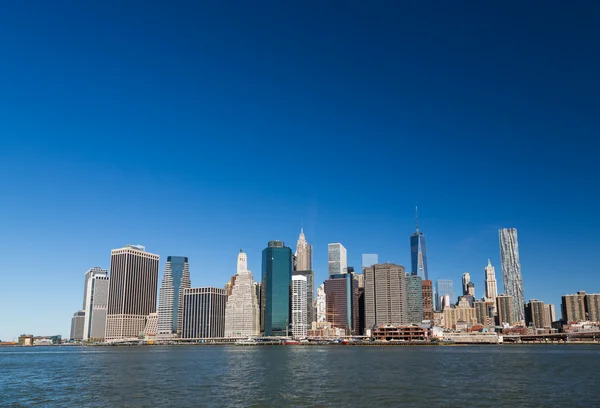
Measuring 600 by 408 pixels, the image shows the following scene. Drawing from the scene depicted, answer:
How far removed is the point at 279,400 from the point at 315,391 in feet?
25.7

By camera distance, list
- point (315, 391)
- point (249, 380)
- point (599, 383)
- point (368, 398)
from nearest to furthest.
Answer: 1. point (368, 398)
2. point (315, 391)
3. point (599, 383)
4. point (249, 380)

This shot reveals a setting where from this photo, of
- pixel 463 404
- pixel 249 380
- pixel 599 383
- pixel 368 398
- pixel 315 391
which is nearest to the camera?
pixel 463 404

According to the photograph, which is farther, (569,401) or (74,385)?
(74,385)

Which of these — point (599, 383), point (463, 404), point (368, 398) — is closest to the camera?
point (463, 404)

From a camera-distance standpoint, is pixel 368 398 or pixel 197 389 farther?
pixel 197 389

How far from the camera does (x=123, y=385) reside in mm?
69938

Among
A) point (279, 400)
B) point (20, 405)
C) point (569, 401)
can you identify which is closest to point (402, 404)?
point (279, 400)

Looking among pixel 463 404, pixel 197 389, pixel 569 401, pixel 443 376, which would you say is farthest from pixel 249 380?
pixel 569 401

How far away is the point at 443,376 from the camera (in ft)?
257

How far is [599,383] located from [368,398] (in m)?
34.7

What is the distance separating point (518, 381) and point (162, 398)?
46.7 meters

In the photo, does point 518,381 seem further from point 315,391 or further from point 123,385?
point 123,385

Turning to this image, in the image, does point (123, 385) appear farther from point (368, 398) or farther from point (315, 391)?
point (368, 398)

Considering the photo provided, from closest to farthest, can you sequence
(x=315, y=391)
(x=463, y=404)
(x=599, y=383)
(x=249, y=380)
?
1. (x=463, y=404)
2. (x=315, y=391)
3. (x=599, y=383)
4. (x=249, y=380)
